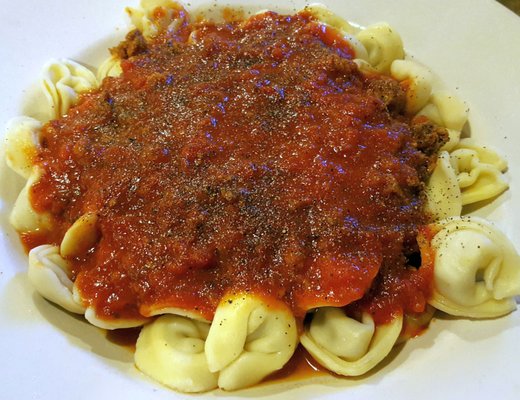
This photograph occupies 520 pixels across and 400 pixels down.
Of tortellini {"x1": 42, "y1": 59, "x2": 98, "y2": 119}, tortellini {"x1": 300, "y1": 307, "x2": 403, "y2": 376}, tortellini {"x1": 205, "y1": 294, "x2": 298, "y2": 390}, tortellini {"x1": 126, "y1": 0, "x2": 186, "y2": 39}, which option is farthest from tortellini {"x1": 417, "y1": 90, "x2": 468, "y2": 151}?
tortellini {"x1": 42, "y1": 59, "x2": 98, "y2": 119}

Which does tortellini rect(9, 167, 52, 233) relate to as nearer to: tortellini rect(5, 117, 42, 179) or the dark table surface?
tortellini rect(5, 117, 42, 179)

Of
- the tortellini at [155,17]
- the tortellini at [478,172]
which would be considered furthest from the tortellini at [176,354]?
the tortellini at [155,17]

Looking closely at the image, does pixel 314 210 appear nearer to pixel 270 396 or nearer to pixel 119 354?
pixel 270 396

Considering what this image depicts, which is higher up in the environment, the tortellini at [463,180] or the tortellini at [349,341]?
the tortellini at [463,180]

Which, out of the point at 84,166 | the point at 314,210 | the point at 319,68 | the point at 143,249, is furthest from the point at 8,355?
the point at 319,68

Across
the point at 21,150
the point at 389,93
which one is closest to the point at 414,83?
the point at 389,93

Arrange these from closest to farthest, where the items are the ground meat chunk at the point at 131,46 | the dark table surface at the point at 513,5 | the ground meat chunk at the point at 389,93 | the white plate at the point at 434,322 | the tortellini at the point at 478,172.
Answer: the white plate at the point at 434,322, the tortellini at the point at 478,172, the ground meat chunk at the point at 389,93, the ground meat chunk at the point at 131,46, the dark table surface at the point at 513,5

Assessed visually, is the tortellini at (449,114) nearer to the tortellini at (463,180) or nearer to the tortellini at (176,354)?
the tortellini at (463,180)
